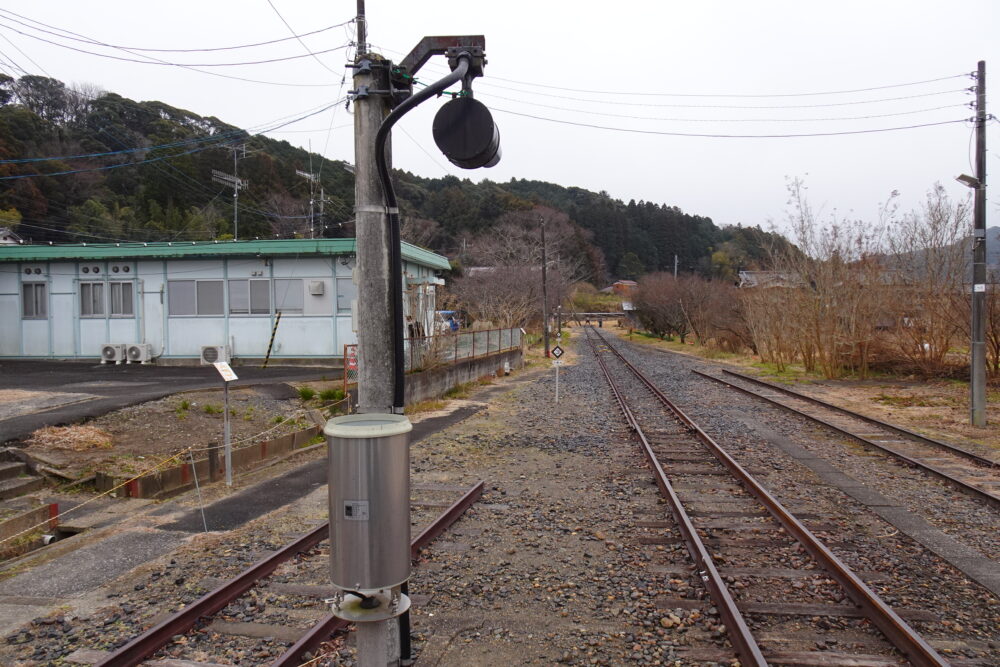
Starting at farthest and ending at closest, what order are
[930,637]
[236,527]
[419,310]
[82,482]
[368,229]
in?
[419,310]
[82,482]
[236,527]
[930,637]
[368,229]

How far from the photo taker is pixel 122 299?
20844 millimetres

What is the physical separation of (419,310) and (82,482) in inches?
439

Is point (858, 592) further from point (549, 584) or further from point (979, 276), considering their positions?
point (979, 276)

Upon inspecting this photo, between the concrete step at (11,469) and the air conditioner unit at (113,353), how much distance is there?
1297 cm

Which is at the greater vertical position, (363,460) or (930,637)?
(363,460)

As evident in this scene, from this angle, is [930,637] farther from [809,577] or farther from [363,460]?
[363,460]

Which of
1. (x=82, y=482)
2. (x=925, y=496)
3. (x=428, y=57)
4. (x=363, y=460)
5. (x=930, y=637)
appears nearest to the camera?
(x=363, y=460)

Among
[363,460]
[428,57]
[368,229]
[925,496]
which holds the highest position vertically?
[428,57]

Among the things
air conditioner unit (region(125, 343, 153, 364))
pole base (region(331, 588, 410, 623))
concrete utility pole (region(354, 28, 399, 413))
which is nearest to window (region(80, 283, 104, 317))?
air conditioner unit (region(125, 343, 153, 364))

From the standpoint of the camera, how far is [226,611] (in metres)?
4.63

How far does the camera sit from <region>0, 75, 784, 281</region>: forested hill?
40094mm

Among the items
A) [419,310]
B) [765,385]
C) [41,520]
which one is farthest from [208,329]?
[765,385]

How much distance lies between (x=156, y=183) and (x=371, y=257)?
170 feet

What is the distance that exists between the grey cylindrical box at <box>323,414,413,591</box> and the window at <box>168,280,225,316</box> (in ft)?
63.3
